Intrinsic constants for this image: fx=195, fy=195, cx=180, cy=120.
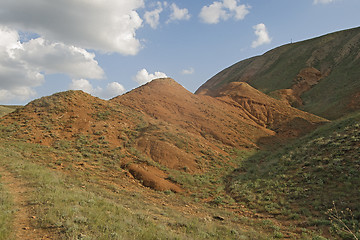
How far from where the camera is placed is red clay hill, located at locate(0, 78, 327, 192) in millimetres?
17953

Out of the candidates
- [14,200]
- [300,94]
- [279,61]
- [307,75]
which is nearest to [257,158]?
[14,200]

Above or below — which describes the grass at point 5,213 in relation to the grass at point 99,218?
above

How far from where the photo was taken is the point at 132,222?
261 inches

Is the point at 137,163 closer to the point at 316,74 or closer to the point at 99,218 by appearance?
the point at 99,218

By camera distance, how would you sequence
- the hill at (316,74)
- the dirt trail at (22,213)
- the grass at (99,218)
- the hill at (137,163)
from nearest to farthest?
the dirt trail at (22,213) < the grass at (99,218) < the hill at (137,163) < the hill at (316,74)

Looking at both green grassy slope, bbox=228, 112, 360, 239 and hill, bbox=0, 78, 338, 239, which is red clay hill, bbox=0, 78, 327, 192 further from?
green grassy slope, bbox=228, 112, 360, 239

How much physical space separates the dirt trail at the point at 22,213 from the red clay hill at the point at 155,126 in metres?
7.58

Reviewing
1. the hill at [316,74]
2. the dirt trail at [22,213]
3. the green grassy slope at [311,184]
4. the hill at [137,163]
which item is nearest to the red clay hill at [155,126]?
the hill at [137,163]

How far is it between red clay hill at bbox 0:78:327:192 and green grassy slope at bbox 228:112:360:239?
563cm

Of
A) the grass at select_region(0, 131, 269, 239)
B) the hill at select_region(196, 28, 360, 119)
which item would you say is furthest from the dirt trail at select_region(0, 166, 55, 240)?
the hill at select_region(196, 28, 360, 119)

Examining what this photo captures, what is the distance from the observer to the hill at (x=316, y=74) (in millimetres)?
41094

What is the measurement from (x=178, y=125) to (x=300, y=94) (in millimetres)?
42071

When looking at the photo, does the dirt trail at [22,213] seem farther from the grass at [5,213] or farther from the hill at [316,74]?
the hill at [316,74]

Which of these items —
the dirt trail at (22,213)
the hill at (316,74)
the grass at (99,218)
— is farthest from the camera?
the hill at (316,74)
